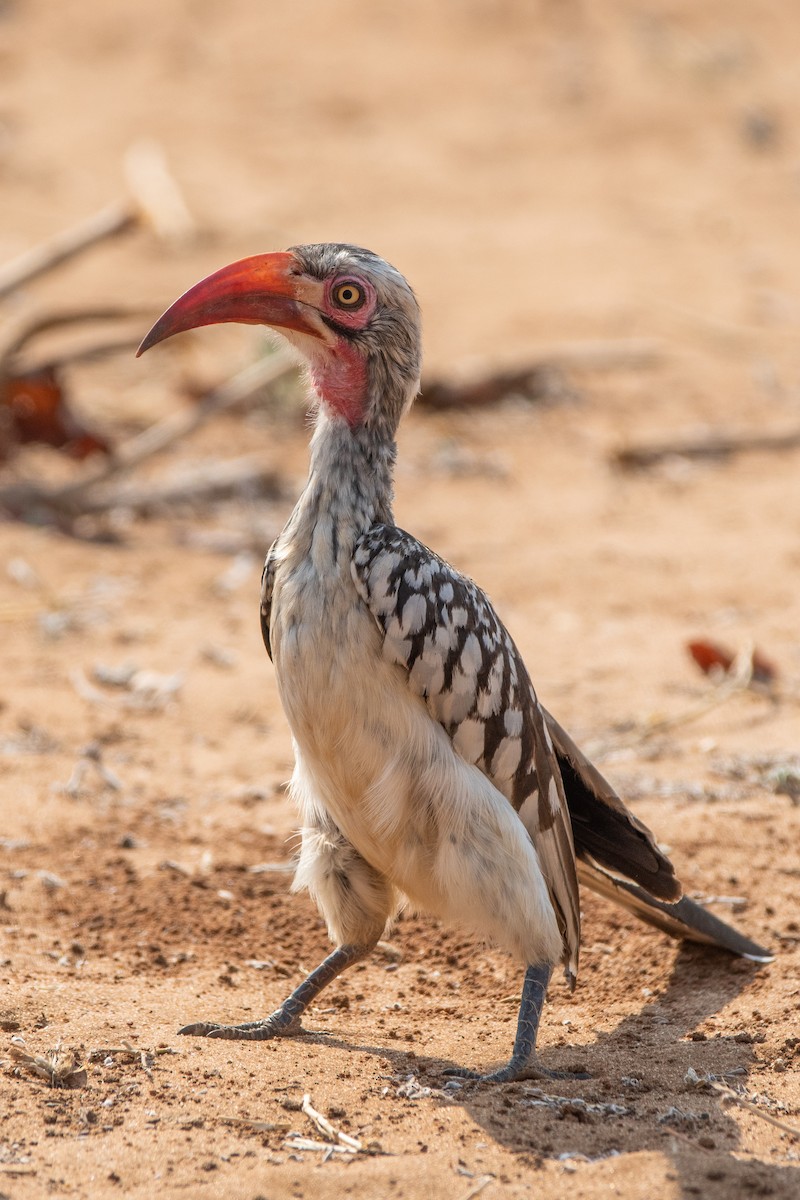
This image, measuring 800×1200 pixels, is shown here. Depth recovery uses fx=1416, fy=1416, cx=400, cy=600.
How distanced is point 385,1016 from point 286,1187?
4.40 feet

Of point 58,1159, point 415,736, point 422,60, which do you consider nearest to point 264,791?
point 415,736

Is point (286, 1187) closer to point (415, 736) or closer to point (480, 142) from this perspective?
point (415, 736)

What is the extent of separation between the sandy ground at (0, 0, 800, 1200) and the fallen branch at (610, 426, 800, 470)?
0.14 m

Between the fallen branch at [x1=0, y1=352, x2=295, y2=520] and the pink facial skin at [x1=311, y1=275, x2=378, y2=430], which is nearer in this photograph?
the pink facial skin at [x1=311, y1=275, x2=378, y2=430]

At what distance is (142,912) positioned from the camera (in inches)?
195

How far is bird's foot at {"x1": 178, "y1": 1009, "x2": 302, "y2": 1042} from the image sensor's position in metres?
4.07

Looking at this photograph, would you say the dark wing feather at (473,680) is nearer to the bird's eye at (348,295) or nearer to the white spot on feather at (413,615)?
the white spot on feather at (413,615)

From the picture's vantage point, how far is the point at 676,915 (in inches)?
177

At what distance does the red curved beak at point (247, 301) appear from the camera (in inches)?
159

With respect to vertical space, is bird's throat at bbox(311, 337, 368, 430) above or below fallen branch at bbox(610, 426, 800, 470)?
below

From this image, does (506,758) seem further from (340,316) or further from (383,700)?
(340,316)

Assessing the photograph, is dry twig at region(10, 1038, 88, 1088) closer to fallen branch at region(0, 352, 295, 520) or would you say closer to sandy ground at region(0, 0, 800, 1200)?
sandy ground at region(0, 0, 800, 1200)

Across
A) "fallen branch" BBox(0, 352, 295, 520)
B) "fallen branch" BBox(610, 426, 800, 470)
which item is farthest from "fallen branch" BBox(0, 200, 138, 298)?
"fallen branch" BBox(610, 426, 800, 470)

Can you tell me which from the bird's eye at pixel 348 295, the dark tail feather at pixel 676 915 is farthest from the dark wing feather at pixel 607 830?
the bird's eye at pixel 348 295
